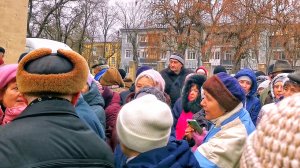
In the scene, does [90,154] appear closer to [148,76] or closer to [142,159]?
[142,159]

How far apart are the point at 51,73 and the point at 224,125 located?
1781 mm

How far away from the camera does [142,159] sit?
2400 millimetres

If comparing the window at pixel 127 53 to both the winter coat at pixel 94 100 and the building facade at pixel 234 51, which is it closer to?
the building facade at pixel 234 51

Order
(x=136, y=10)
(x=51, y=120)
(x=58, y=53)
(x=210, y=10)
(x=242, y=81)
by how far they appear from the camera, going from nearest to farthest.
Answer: (x=51, y=120), (x=58, y=53), (x=242, y=81), (x=210, y=10), (x=136, y=10)

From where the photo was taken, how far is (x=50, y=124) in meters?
1.89

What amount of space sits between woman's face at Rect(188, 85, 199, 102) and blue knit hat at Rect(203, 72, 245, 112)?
1327mm

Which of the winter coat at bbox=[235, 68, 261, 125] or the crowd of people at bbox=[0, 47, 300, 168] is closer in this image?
the crowd of people at bbox=[0, 47, 300, 168]

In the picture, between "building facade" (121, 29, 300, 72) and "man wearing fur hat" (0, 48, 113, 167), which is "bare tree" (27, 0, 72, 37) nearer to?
"building facade" (121, 29, 300, 72)

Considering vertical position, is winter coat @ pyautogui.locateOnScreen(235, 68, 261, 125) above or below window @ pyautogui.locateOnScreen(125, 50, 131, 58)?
below

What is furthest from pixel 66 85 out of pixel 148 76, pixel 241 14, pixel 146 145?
pixel 241 14

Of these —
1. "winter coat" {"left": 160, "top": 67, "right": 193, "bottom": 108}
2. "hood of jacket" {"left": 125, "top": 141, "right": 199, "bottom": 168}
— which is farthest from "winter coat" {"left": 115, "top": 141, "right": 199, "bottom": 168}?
"winter coat" {"left": 160, "top": 67, "right": 193, "bottom": 108}

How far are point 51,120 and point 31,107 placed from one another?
130 mm

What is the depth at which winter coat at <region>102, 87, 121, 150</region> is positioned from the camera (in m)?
4.40

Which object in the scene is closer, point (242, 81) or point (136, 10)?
point (242, 81)
